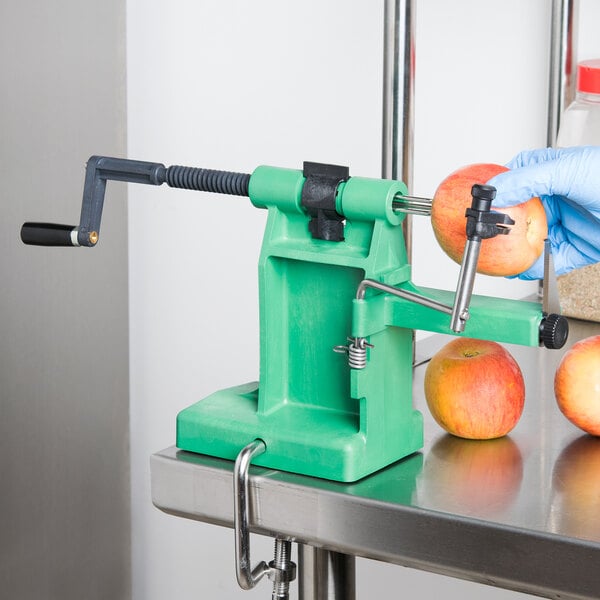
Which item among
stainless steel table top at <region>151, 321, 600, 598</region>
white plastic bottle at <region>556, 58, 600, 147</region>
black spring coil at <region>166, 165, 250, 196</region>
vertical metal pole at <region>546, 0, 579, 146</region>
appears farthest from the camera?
vertical metal pole at <region>546, 0, 579, 146</region>

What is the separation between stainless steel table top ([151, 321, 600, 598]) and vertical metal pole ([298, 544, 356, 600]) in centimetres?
16

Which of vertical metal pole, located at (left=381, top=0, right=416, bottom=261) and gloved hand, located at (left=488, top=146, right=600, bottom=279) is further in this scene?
vertical metal pole, located at (left=381, top=0, right=416, bottom=261)

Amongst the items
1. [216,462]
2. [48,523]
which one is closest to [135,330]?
[48,523]

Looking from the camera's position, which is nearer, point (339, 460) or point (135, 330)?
point (339, 460)

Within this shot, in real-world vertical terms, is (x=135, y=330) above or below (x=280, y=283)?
below

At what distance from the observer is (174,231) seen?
2072 mm

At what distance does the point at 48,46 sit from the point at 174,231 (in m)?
0.42

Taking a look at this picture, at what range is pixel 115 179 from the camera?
0.96 meters

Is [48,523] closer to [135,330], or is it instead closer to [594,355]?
[135,330]

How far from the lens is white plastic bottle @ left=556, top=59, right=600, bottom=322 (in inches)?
56.7

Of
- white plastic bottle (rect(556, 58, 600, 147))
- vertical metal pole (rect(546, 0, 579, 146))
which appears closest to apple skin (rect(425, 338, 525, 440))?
white plastic bottle (rect(556, 58, 600, 147))

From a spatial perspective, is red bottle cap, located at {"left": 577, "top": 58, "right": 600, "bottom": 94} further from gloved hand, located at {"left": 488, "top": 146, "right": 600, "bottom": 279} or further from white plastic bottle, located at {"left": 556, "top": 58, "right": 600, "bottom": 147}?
gloved hand, located at {"left": 488, "top": 146, "right": 600, "bottom": 279}

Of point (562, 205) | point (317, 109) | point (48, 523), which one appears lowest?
point (48, 523)

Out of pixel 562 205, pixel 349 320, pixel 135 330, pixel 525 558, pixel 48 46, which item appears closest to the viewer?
pixel 525 558
